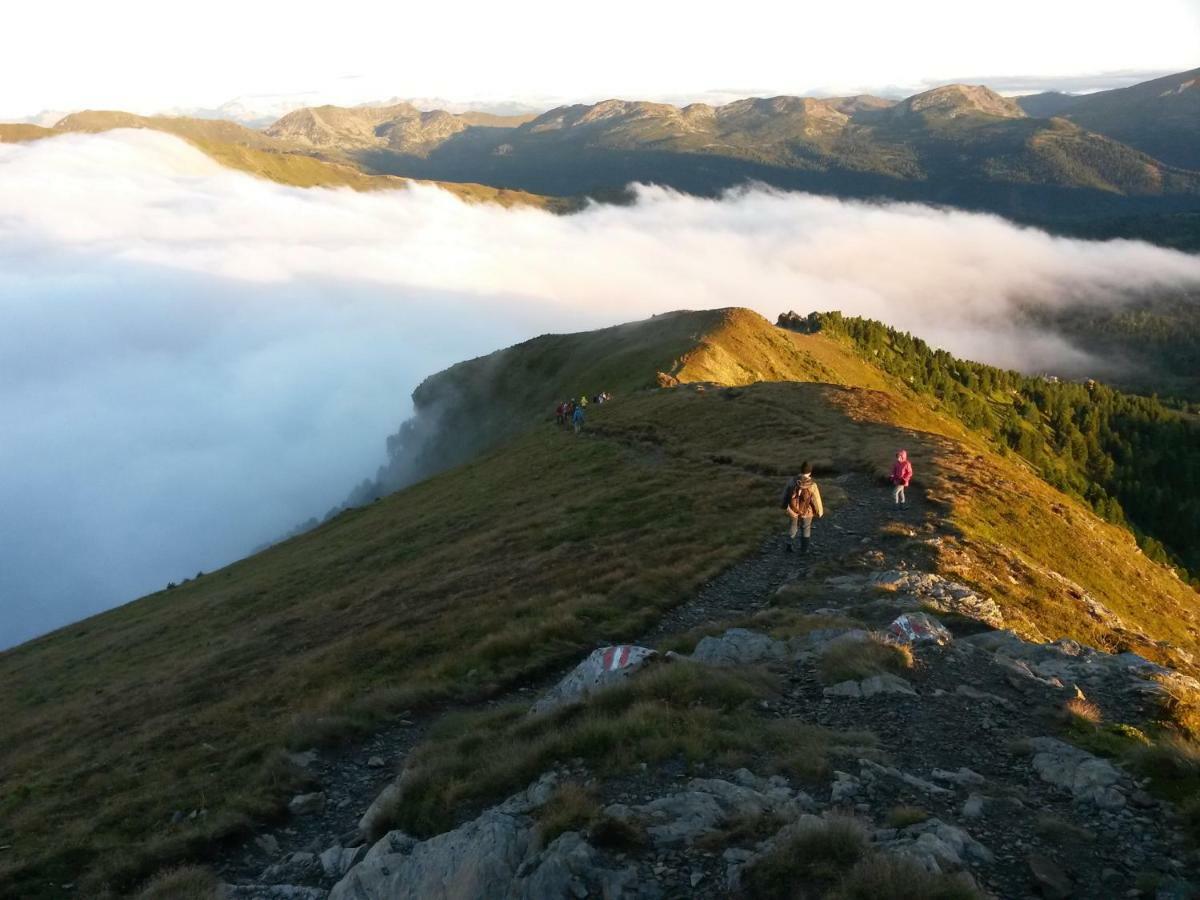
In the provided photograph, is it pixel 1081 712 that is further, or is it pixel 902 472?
pixel 902 472

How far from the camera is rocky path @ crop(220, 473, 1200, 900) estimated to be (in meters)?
8.66

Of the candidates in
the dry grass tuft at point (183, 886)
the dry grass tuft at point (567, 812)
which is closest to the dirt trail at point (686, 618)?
the dry grass tuft at point (183, 886)

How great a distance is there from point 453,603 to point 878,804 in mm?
18446

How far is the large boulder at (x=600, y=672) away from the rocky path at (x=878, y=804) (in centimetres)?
153

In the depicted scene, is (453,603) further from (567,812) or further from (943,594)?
(567,812)

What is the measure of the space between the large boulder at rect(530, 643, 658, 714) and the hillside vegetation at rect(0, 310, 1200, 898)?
2.88 m

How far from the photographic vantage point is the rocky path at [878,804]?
8.66 metres

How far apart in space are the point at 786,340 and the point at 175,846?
104730 millimetres

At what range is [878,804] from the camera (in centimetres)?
978

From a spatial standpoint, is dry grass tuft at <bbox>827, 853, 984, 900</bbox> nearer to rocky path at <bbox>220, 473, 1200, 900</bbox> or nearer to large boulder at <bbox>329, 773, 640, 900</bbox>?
rocky path at <bbox>220, 473, 1200, 900</bbox>

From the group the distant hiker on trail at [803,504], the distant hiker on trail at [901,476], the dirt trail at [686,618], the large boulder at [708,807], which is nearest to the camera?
the large boulder at [708,807]

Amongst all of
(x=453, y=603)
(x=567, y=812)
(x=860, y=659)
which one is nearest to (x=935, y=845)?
(x=567, y=812)

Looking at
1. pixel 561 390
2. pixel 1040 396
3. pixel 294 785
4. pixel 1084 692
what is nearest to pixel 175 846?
pixel 294 785

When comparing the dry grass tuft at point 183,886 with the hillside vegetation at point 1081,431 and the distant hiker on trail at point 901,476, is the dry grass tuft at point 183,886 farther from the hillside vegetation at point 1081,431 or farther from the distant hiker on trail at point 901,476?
the hillside vegetation at point 1081,431
